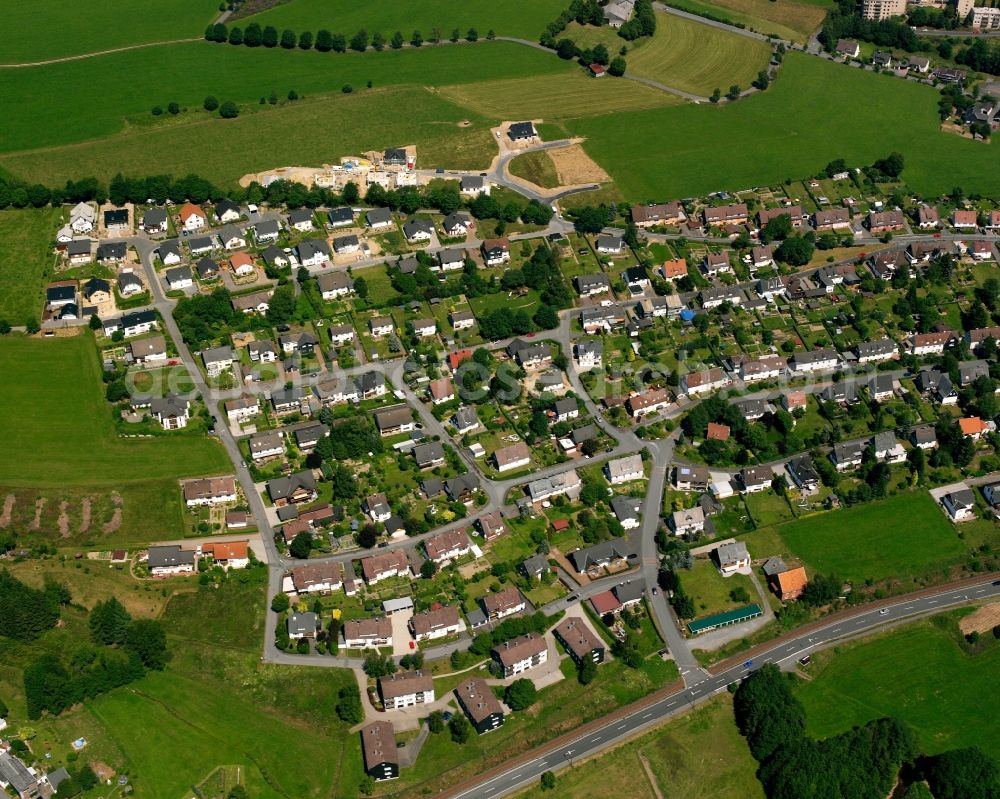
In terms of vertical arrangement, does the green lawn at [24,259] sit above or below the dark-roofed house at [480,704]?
above

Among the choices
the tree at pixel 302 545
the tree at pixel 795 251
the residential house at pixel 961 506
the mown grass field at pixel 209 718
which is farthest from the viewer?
the tree at pixel 795 251

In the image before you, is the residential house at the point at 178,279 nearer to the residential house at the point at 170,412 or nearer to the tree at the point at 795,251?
the residential house at the point at 170,412

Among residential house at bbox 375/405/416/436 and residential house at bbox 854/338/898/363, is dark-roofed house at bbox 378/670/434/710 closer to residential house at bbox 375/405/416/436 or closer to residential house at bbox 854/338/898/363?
residential house at bbox 375/405/416/436

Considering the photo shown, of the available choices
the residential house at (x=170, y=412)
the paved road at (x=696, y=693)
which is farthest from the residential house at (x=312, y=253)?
the paved road at (x=696, y=693)

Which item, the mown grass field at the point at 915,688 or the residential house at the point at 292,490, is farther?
the residential house at the point at 292,490

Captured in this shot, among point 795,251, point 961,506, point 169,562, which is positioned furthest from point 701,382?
point 169,562

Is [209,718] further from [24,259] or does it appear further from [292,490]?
[24,259]

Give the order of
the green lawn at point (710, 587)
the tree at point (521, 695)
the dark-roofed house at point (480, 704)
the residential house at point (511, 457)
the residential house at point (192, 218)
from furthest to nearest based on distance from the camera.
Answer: the residential house at point (192, 218) → the residential house at point (511, 457) → the green lawn at point (710, 587) → the tree at point (521, 695) → the dark-roofed house at point (480, 704)
